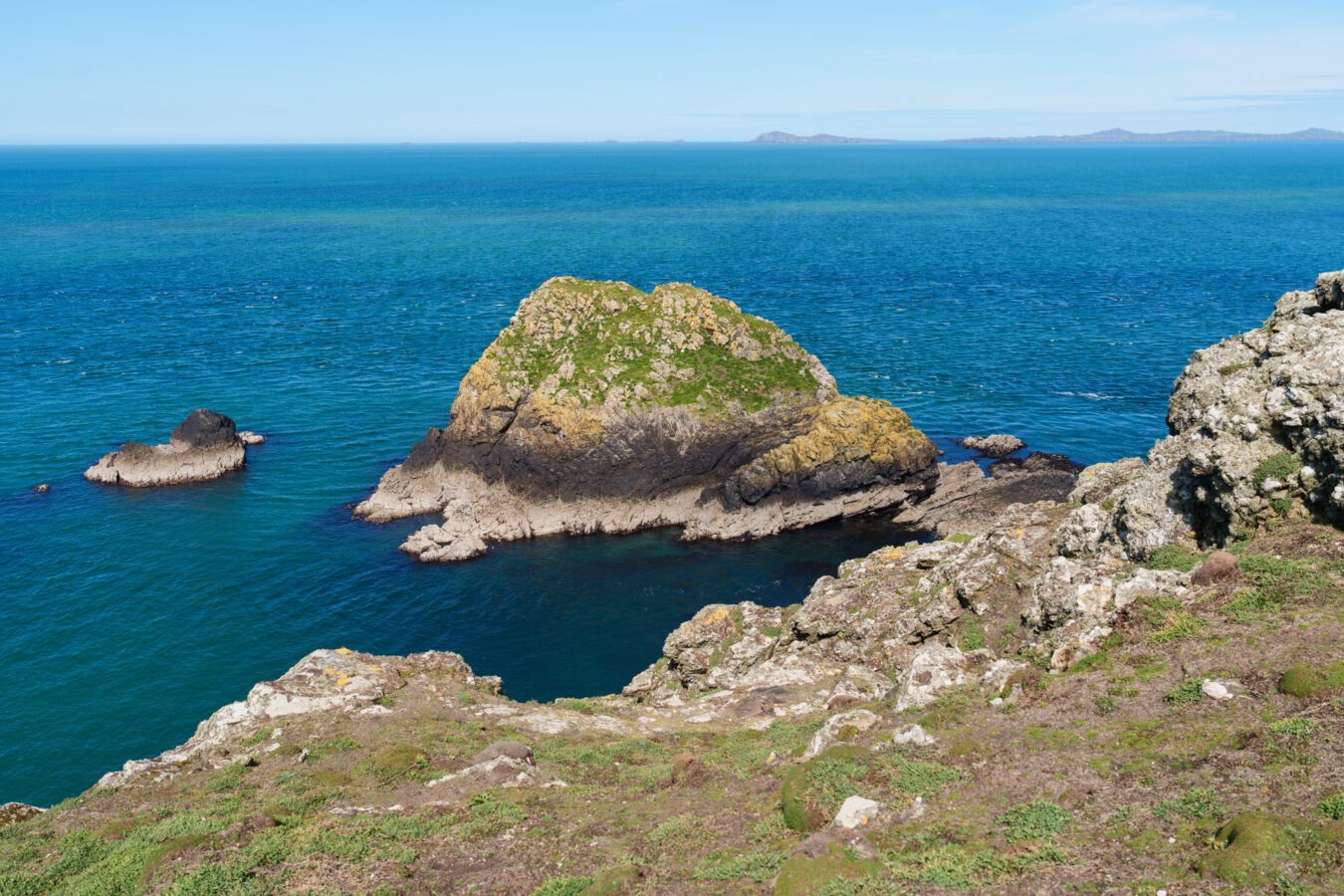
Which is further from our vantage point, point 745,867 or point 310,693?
point 310,693

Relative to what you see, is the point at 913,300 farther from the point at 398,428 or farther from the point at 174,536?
the point at 174,536

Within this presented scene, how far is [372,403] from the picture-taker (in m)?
86.2

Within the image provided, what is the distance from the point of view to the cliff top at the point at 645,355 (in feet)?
216

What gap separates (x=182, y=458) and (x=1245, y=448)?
245ft

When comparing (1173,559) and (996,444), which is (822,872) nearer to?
(1173,559)

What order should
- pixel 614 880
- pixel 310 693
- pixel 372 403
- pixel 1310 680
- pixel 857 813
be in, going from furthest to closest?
pixel 372 403
pixel 310 693
pixel 1310 680
pixel 857 813
pixel 614 880

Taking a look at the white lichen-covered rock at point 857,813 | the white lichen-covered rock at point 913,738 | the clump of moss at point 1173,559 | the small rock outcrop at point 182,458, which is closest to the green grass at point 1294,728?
the white lichen-covered rock at point 913,738

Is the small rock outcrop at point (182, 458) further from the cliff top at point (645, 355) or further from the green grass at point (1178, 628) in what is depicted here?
the green grass at point (1178, 628)

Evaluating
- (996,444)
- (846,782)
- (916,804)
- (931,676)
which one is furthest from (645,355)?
(916,804)

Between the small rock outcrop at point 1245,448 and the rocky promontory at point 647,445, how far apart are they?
31656 mm

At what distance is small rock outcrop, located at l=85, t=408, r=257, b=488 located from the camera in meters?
69.1

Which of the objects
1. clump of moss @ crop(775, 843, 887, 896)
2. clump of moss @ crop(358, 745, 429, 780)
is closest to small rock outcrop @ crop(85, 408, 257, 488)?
clump of moss @ crop(358, 745, 429, 780)

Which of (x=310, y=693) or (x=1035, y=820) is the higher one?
(x=1035, y=820)

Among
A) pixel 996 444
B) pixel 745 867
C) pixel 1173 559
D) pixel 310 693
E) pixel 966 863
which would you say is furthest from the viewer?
pixel 996 444
